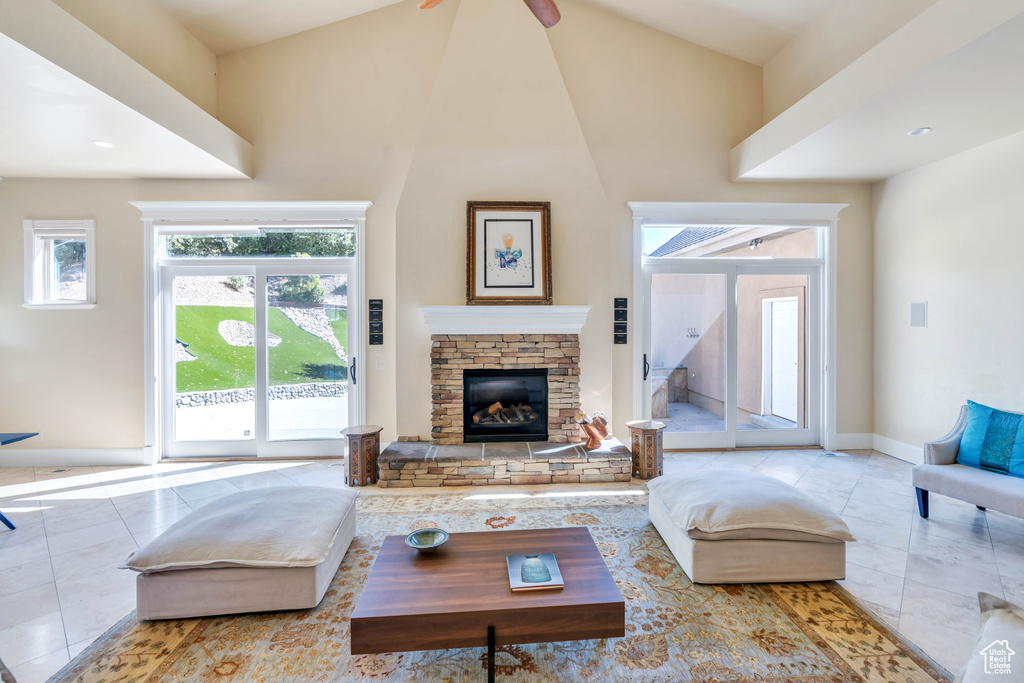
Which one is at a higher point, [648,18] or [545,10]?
[648,18]

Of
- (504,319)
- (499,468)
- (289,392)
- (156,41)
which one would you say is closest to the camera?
(156,41)

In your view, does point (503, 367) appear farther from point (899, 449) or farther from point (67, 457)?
point (67, 457)

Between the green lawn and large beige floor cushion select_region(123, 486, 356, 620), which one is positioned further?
the green lawn

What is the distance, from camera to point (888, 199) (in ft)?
15.8

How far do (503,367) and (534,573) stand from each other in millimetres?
2737

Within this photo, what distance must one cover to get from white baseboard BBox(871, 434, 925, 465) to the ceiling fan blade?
486cm

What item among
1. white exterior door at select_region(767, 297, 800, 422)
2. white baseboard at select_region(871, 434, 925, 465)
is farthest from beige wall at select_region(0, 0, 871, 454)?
white baseboard at select_region(871, 434, 925, 465)

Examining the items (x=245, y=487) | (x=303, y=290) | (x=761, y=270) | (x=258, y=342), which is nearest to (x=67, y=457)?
(x=258, y=342)

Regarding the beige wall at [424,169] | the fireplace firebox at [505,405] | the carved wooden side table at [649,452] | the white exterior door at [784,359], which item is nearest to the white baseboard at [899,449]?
the white exterior door at [784,359]

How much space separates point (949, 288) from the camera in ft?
13.8

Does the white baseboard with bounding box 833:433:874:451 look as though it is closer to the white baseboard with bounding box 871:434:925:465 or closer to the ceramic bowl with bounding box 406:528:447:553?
the white baseboard with bounding box 871:434:925:465

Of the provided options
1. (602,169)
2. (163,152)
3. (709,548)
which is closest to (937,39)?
(602,169)

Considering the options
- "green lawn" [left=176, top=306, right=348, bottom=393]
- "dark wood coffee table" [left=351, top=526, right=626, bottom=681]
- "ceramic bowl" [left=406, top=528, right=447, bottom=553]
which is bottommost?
"dark wood coffee table" [left=351, top=526, right=626, bottom=681]

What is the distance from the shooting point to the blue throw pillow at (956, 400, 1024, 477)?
3.12m
